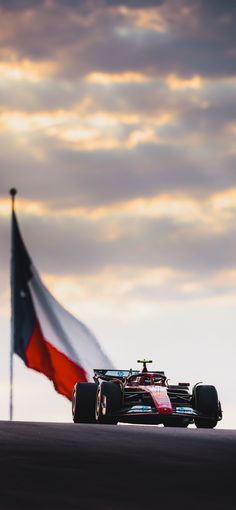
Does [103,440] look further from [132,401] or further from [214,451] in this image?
[132,401]

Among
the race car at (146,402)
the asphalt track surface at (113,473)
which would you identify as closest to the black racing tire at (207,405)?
the race car at (146,402)

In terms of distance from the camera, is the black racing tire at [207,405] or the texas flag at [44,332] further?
the texas flag at [44,332]

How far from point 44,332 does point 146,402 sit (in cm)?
995

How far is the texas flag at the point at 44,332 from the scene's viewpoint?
37656 millimetres

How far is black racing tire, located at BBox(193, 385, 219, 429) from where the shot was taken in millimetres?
29688

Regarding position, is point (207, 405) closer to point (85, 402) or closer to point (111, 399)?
point (111, 399)

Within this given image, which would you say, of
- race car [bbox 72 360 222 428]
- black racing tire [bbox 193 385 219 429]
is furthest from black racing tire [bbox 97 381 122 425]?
black racing tire [bbox 193 385 219 429]

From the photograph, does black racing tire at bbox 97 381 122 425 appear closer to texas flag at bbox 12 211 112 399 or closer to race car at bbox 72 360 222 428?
race car at bbox 72 360 222 428

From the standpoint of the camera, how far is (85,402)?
30.3m

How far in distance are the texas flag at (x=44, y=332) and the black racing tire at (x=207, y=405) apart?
27.5 feet

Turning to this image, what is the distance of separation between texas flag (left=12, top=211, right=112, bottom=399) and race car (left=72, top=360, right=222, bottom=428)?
6.50m

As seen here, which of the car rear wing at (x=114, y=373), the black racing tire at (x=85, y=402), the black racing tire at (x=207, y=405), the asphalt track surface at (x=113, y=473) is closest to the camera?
the asphalt track surface at (x=113, y=473)

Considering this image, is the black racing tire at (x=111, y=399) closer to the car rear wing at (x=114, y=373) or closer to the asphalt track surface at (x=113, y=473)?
the car rear wing at (x=114, y=373)

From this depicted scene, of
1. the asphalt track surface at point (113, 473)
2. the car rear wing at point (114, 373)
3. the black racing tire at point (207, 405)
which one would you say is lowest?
the asphalt track surface at point (113, 473)
